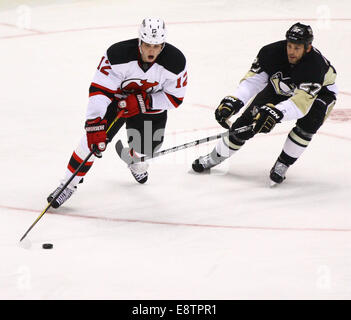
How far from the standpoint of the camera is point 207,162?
17.5ft

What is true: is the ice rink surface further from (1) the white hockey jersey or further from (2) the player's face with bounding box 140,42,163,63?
(2) the player's face with bounding box 140,42,163,63

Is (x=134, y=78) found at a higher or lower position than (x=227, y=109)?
higher

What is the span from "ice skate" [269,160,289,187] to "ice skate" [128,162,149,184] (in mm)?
748

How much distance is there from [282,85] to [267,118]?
35cm

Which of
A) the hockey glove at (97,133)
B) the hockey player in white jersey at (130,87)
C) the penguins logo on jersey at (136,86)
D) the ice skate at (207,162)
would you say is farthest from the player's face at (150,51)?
the ice skate at (207,162)

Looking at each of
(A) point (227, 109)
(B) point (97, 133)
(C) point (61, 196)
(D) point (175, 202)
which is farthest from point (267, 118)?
(C) point (61, 196)

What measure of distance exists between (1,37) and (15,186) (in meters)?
3.85

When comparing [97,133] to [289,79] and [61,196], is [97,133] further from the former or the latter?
[289,79]

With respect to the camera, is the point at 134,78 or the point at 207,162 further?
the point at 207,162

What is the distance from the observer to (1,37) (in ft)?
27.9

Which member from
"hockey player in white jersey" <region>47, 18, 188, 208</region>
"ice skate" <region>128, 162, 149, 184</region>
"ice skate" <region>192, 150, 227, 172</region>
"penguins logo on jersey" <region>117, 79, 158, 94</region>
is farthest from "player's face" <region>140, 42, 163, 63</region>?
"ice skate" <region>192, 150, 227, 172</region>

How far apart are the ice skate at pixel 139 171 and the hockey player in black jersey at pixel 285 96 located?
15.8 inches

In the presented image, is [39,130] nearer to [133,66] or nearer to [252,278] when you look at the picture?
[133,66]

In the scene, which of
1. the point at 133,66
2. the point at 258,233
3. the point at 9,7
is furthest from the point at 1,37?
the point at 258,233
